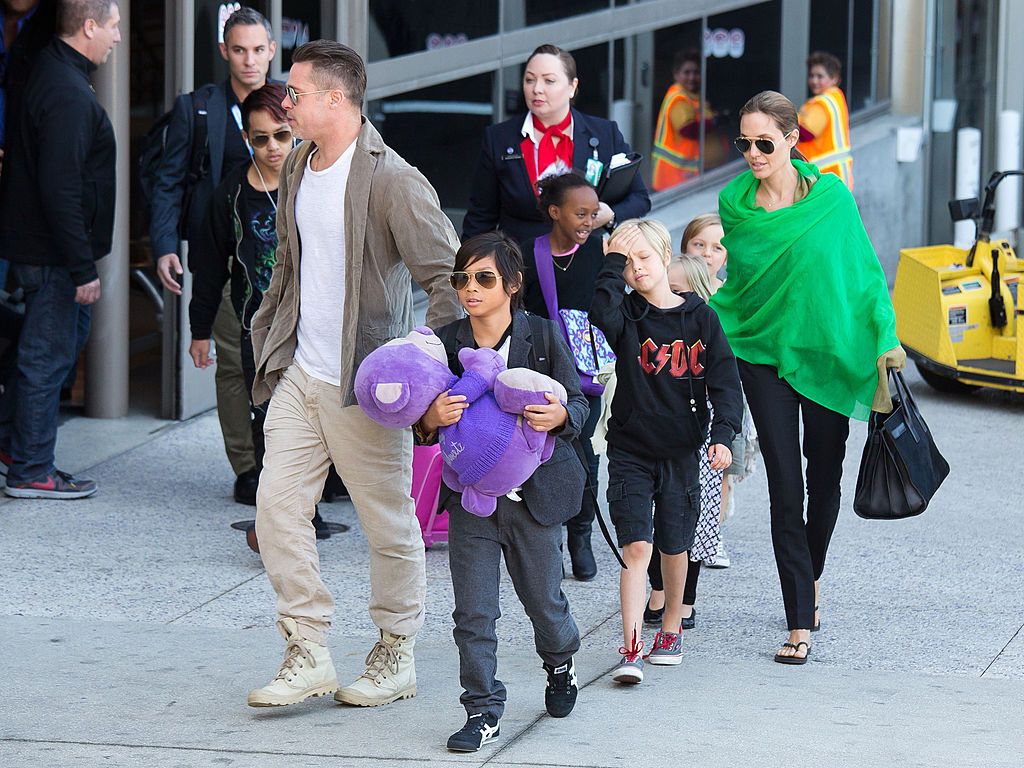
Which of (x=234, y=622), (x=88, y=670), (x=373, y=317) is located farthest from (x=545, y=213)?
(x=88, y=670)

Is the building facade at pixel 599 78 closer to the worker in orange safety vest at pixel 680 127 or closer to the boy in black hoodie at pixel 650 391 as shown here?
the worker in orange safety vest at pixel 680 127

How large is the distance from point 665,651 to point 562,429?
1.26 m

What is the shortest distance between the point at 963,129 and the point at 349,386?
13.6m

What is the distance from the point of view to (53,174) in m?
7.19

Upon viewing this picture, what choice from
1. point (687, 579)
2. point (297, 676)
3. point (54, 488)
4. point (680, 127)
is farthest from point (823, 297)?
point (680, 127)

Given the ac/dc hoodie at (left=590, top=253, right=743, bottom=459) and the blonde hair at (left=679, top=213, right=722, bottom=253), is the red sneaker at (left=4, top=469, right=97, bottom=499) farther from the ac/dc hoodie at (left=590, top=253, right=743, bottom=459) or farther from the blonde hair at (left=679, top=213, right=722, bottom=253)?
→ the ac/dc hoodie at (left=590, top=253, right=743, bottom=459)

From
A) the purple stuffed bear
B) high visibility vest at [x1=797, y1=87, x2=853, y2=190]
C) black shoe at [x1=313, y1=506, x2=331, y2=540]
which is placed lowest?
black shoe at [x1=313, y1=506, x2=331, y2=540]

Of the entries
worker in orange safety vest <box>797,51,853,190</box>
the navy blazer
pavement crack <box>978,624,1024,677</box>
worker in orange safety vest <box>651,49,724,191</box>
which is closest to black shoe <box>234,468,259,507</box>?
the navy blazer

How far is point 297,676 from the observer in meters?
4.87

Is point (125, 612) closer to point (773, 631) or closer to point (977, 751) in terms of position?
point (773, 631)

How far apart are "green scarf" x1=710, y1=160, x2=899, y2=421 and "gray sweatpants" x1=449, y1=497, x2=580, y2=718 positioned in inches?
52.4

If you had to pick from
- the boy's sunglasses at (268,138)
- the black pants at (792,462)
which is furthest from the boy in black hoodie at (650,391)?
the boy's sunglasses at (268,138)

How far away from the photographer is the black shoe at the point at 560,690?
486cm

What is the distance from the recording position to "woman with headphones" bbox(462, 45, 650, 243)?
22.2 ft
